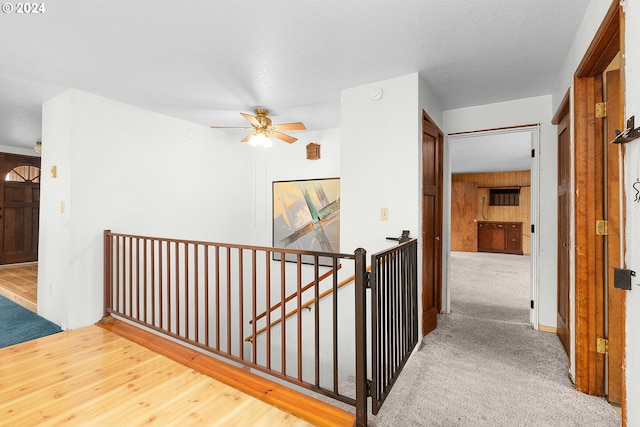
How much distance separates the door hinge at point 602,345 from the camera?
1921 mm

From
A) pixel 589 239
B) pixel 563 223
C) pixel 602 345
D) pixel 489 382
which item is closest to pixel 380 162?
pixel 589 239

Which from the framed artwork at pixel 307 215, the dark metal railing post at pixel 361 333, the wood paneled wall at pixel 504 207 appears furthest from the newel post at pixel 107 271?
the wood paneled wall at pixel 504 207

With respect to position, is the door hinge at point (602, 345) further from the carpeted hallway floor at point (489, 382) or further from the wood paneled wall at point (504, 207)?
the wood paneled wall at point (504, 207)

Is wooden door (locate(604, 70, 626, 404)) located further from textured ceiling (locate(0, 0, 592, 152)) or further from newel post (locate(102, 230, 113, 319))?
newel post (locate(102, 230, 113, 319))

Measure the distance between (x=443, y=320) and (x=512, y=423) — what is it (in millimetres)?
1699

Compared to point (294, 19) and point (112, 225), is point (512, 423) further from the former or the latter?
point (112, 225)

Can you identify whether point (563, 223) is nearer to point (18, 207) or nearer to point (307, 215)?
point (307, 215)

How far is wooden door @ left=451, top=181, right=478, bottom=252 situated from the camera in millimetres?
9180

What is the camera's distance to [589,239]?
6.48ft

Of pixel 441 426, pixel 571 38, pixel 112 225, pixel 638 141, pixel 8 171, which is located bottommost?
pixel 441 426

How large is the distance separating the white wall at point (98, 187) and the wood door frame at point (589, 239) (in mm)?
4077

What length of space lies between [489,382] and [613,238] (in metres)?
1.21

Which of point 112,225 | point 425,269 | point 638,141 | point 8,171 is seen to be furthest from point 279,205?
point 8,171

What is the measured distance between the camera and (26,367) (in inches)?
87.2
